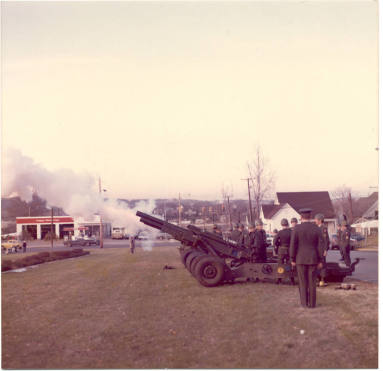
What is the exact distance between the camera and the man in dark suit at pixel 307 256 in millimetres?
8594

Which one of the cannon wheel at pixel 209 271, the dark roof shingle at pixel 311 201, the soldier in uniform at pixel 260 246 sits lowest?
the cannon wheel at pixel 209 271

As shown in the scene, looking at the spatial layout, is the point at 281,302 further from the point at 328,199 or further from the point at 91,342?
the point at 328,199

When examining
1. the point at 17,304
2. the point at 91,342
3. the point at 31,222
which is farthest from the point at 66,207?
the point at 31,222

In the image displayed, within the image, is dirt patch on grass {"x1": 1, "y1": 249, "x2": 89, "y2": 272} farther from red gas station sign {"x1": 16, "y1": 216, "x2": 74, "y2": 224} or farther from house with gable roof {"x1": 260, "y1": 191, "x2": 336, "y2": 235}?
house with gable roof {"x1": 260, "y1": 191, "x2": 336, "y2": 235}

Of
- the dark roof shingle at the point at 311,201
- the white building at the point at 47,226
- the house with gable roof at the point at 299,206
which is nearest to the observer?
the house with gable roof at the point at 299,206

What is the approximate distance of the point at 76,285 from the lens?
12.8m

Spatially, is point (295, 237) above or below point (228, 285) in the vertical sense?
above

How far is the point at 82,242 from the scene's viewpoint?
50.8m

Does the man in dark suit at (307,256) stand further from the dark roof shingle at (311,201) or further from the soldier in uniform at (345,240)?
the dark roof shingle at (311,201)

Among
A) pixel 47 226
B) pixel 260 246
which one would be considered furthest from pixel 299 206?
pixel 260 246

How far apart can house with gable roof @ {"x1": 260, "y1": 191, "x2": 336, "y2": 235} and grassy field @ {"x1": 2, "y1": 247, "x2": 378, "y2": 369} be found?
42.8m

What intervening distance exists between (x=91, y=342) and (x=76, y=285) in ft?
21.4

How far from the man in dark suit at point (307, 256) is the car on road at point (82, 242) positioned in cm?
4346

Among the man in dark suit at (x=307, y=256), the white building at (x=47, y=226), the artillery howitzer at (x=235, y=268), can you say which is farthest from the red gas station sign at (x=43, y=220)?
the man in dark suit at (x=307, y=256)
